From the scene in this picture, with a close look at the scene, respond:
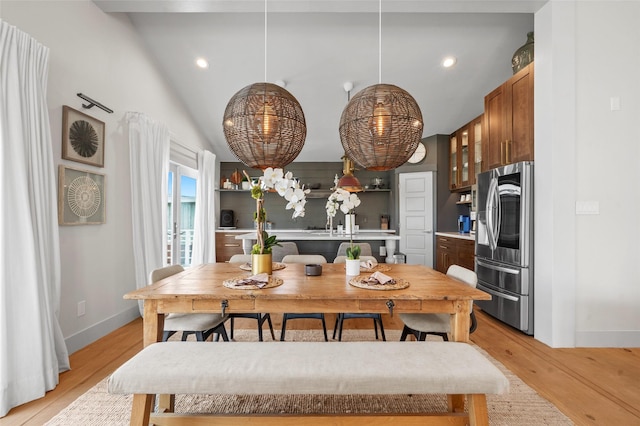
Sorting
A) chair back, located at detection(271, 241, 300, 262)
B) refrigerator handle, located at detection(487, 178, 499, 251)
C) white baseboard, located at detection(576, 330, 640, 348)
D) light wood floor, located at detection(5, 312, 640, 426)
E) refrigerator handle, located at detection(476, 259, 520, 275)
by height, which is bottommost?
light wood floor, located at detection(5, 312, 640, 426)

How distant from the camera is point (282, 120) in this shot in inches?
70.1

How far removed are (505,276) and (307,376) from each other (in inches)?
104

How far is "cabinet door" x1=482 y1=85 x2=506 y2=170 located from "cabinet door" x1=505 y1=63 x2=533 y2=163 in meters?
0.10

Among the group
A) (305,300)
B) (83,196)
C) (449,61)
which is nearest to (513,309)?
(305,300)

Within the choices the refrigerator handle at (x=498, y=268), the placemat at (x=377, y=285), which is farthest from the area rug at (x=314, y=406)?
the refrigerator handle at (x=498, y=268)

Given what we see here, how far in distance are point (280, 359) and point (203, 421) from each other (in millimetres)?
428

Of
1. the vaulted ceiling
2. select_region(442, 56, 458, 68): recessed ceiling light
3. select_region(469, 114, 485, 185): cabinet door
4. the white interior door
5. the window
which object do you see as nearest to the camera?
the vaulted ceiling

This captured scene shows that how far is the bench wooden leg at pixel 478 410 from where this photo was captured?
1278 millimetres

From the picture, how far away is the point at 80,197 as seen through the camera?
8.36 ft

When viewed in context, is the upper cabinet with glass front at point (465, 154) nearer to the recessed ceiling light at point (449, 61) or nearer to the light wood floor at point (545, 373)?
the recessed ceiling light at point (449, 61)

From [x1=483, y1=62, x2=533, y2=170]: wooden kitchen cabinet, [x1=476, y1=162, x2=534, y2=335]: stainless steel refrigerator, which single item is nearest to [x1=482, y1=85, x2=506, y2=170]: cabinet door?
[x1=483, y1=62, x2=533, y2=170]: wooden kitchen cabinet

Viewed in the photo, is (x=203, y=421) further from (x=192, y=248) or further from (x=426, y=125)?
(x=426, y=125)

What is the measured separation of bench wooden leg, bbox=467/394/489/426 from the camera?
50.3 inches

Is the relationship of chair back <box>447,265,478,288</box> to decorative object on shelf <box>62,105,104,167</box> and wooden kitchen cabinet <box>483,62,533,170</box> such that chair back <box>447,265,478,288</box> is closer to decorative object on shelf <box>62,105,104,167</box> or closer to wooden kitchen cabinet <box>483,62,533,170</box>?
wooden kitchen cabinet <box>483,62,533,170</box>
